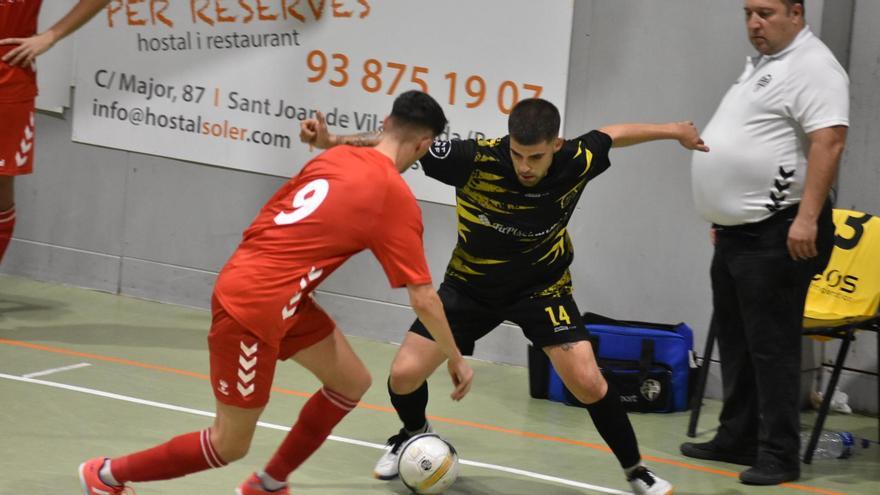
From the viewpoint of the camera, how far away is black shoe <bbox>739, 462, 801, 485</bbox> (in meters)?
5.64

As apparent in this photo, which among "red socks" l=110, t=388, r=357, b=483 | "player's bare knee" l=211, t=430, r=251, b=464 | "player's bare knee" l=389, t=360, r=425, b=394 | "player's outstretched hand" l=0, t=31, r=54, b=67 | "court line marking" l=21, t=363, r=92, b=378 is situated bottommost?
"court line marking" l=21, t=363, r=92, b=378

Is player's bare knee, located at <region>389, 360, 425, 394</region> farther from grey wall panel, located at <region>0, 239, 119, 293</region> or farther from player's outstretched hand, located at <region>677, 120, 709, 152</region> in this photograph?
grey wall panel, located at <region>0, 239, 119, 293</region>

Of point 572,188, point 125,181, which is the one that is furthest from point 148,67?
point 572,188

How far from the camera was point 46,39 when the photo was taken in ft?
23.7

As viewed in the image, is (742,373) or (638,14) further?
(638,14)

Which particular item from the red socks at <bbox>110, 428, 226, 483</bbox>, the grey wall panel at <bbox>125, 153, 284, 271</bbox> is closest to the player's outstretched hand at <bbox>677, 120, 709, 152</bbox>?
the red socks at <bbox>110, 428, 226, 483</bbox>

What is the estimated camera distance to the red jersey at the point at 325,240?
13.7 feet

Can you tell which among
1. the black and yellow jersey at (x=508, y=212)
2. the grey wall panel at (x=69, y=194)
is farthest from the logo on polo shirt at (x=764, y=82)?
the grey wall panel at (x=69, y=194)

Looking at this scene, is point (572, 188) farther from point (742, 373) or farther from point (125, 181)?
point (125, 181)

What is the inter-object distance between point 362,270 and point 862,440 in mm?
3238

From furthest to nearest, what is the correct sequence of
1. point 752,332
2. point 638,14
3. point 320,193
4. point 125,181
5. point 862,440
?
point 125,181
point 638,14
point 862,440
point 752,332
point 320,193

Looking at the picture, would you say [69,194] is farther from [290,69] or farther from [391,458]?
[391,458]

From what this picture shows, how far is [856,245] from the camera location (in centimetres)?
647

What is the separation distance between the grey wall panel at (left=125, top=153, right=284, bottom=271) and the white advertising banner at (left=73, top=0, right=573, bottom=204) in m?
0.10
